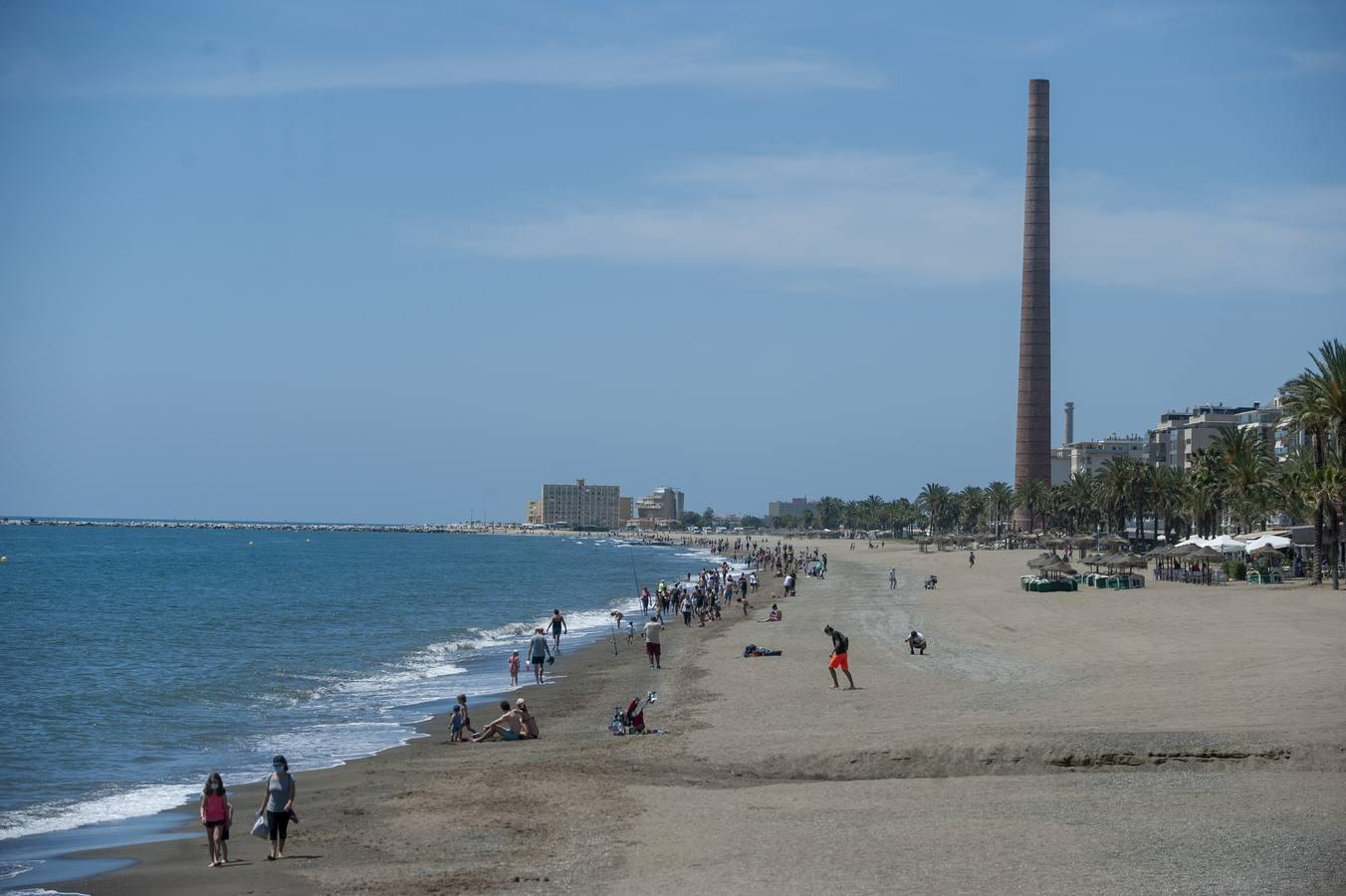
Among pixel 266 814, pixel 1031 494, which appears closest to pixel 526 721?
pixel 266 814

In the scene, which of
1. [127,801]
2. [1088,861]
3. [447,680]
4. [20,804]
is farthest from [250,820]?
[447,680]

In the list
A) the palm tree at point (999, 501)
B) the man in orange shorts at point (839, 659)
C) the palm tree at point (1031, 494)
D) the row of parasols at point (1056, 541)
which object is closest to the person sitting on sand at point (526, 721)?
the man in orange shorts at point (839, 659)

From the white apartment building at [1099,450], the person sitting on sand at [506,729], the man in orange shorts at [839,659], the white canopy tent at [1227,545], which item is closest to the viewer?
the person sitting on sand at [506,729]

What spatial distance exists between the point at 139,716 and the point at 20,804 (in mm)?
A: 8294

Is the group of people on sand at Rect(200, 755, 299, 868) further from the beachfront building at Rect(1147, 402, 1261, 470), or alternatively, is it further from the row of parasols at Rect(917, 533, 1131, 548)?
the beachfront building at Rect(1147, 402, 1261, 470)

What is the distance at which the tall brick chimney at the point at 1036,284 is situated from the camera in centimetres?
9962

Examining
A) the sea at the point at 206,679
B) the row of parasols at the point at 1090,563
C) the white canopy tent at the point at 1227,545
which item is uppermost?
the white canopy tent at the point at 1227,545

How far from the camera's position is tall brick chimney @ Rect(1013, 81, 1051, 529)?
3922 inches

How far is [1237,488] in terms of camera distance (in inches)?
2117

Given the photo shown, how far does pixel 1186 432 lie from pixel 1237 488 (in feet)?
239

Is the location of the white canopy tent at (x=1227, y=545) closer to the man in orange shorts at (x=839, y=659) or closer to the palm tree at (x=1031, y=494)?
the man in orange shorts at (x=839, y=659)

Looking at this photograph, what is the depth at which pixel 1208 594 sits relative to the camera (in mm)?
40812

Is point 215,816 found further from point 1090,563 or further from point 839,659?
point 1090,563

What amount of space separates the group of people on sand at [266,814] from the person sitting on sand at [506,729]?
23.0 feet
